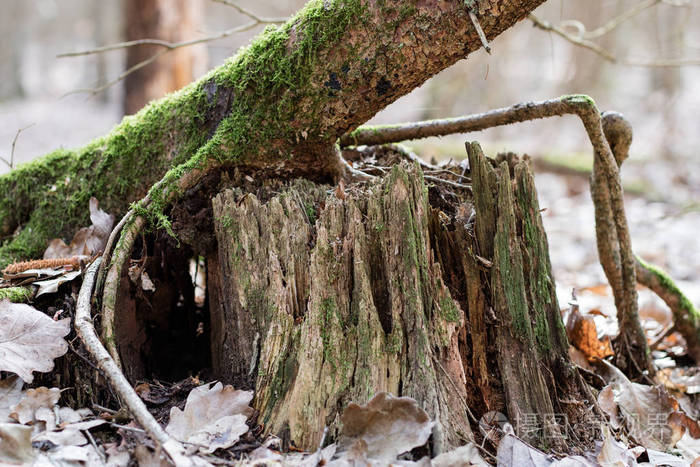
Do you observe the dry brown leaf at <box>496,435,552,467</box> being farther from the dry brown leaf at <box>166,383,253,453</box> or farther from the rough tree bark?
the dry brown leaf at <box>166,383,253,453</box>

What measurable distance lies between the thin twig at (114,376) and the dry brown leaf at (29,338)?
0.33 ft

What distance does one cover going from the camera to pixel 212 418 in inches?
67.9

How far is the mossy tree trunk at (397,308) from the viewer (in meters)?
1.79

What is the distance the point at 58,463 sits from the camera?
1.48m

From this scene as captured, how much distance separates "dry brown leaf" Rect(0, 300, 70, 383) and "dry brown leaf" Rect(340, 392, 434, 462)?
1052mm

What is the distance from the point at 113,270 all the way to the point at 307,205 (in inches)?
31.4

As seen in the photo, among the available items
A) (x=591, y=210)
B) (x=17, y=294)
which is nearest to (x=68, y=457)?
(x=17, y=294)

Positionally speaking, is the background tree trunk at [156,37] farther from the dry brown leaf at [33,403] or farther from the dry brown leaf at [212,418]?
the dry brown leaf at [212,418]

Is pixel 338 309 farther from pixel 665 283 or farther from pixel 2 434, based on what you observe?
pixel 665 283

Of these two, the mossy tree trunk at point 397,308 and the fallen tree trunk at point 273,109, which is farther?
the fallen tree trunk at point 273,109

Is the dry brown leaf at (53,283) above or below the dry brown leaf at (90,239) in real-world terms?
below

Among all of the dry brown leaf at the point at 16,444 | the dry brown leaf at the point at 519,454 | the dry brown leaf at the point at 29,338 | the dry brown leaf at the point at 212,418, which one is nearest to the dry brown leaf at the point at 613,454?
the dry brown leaf at the point at 519,454

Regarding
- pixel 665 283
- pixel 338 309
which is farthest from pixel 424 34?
pixel 665 283

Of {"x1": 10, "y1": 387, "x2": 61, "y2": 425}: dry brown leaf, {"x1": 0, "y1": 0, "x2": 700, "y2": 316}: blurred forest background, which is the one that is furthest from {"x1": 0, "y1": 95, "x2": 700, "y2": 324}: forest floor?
{"x1": 10, "y1": 387, "x2": 61, "y2": 425}: dry brown leaf
